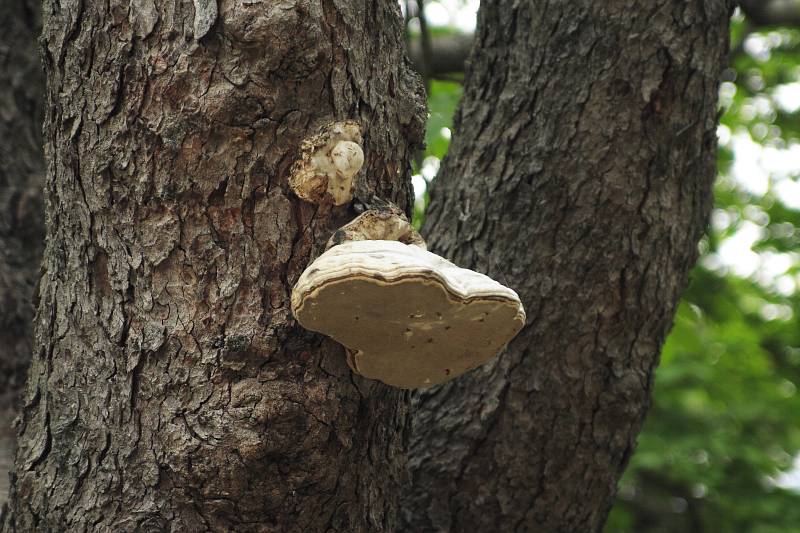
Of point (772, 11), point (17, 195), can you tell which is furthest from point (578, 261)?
point (772, 11)

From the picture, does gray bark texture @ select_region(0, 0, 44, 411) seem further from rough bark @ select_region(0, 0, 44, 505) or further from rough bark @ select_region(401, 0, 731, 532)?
rough bark @ select_region(401, 0, 731, 532)

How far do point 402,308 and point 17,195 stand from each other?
2891 millimetres

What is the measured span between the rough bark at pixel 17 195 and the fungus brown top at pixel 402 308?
2022mm

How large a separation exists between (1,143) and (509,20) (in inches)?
102

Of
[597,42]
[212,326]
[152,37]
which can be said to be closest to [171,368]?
[212,326]

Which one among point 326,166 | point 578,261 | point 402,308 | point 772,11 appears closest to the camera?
point 402,308

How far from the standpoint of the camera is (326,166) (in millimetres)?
2268

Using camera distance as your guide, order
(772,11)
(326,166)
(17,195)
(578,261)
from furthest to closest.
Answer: (772,11) → (17,195) → (578,261) → (326,166)

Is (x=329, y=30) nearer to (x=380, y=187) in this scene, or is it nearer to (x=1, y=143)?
(x=380, y=187)

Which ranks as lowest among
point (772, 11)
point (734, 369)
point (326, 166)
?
point (734, 369)

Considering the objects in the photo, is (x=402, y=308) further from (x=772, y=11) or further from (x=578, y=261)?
(x=772, y=11)

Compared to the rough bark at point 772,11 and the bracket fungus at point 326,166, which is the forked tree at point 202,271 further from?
the rough bark at point 772,11

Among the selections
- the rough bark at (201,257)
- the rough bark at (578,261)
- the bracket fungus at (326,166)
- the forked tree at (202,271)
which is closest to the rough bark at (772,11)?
the rough bark at (578,261)

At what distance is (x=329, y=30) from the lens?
2.32 metres
